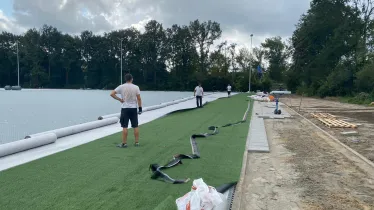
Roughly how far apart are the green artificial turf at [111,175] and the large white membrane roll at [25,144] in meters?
0.75

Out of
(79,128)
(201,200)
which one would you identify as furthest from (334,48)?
(201,200)

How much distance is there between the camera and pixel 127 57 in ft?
186

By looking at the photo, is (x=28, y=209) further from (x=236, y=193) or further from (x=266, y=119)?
(x=266, y=119)

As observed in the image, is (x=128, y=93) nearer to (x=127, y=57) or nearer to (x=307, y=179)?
(x=307, y=179)

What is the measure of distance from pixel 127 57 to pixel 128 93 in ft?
171

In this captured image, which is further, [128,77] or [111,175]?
[128,77]

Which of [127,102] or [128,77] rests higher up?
[128,77]

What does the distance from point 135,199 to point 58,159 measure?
2287 millimetres

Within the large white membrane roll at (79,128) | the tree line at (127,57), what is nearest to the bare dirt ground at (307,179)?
the large white membrane roll at (79,128)

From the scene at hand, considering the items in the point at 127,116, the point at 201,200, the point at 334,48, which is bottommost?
the point at 201,200

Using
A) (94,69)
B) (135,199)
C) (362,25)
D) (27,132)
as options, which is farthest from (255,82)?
(135,199)

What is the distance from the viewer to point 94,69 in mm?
58625

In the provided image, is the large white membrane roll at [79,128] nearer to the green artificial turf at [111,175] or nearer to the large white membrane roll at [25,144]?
the large white membrane roll at [25,144]

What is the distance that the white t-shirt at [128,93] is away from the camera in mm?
6098
